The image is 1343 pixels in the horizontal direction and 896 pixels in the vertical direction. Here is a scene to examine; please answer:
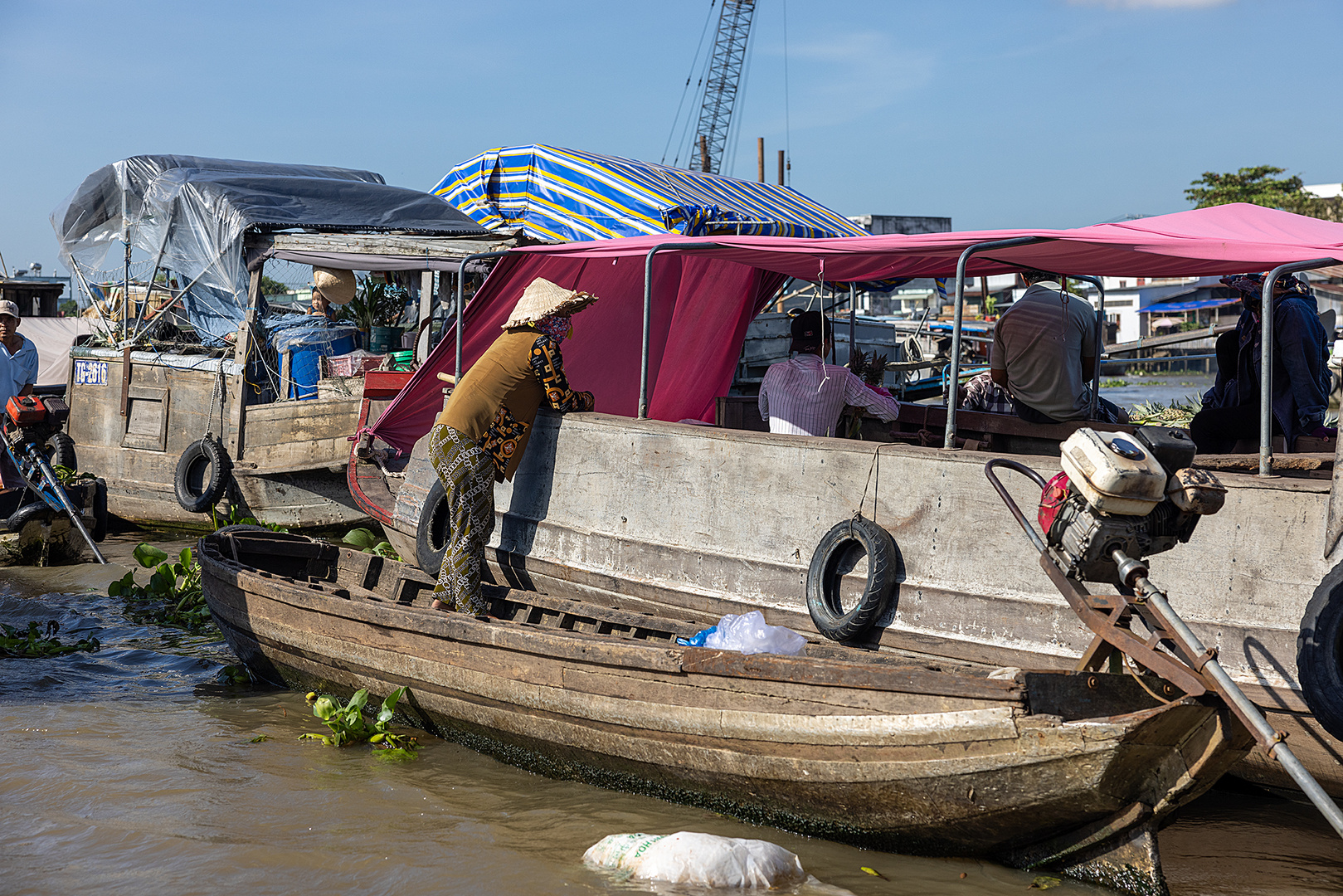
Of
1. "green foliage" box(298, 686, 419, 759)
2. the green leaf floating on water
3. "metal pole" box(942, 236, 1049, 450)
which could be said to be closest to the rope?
"metal pole" box(942, 236, 1049, 450)

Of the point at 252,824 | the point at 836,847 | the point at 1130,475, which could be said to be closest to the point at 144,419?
the point at 252,824

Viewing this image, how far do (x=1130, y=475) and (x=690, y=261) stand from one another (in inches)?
226

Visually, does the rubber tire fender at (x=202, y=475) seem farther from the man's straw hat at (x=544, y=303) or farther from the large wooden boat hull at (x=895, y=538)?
the man's straw hat at (x=544, y=303)

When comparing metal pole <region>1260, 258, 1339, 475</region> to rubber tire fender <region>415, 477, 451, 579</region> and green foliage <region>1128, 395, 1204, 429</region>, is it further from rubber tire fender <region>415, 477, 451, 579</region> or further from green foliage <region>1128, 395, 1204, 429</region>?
green foliage <region>1128, 395, 1204, 429</region>

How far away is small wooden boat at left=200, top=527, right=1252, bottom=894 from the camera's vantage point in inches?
137

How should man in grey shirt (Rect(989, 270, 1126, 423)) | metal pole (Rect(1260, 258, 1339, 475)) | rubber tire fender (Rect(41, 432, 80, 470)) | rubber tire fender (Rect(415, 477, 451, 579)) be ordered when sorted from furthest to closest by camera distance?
1. rubber tire fender (Rect(41, 432, 80, 470))
2. rubber tire fender (Rect(415, 477, 451, 579))
3. man in grey shirt (Rect(989, 270, 1126, 423))
4. metal pole (Rect(1260, 258, 1339, 475))

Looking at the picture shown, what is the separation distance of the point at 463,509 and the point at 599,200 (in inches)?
226

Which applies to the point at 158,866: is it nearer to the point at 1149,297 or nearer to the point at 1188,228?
the point at 1188,228

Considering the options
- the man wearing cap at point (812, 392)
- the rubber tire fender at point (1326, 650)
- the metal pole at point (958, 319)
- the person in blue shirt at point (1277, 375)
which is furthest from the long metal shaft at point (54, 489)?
the rubber tire fender at point (1326, 650)

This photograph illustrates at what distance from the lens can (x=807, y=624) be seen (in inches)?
208

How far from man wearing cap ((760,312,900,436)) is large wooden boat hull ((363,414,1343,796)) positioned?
0.71 meters

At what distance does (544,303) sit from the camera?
19.4ft

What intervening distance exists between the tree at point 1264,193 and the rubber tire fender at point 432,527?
121ft

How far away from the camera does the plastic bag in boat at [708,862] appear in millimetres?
3686
